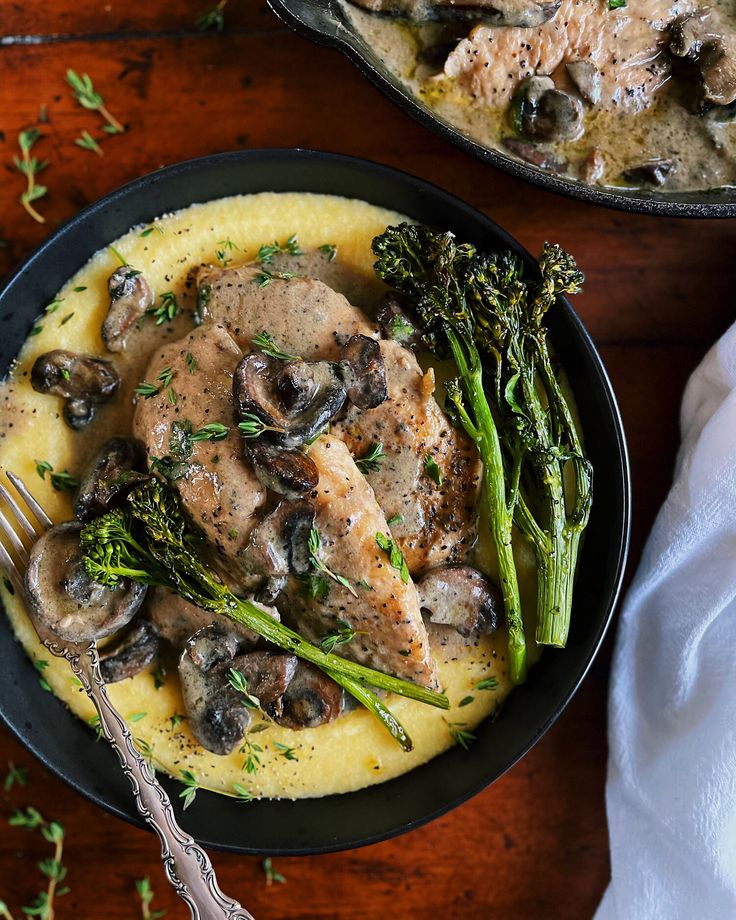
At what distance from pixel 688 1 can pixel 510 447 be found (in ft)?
5.74

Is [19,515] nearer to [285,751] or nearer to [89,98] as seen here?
[285,751]

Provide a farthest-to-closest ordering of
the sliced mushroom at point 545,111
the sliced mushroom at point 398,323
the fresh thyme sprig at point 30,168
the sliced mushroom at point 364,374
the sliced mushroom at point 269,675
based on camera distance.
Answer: the fresh thyme sprig at point 30,168 < the sliced mushroom at point 545,111 < the sliced mushroom at point 398,323 < the sliced mushroom at point 269,675 < the sliced mushroom at point 364,374

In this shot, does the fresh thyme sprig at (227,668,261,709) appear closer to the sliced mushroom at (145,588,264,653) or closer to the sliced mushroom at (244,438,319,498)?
the sliced mushroom at (145,588,264,653)

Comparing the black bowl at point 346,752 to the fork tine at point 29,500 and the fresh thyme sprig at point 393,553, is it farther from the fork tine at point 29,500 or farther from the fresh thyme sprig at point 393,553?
the fresh thyme sprig at point 393,553

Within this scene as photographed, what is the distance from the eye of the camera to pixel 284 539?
9.16 ft

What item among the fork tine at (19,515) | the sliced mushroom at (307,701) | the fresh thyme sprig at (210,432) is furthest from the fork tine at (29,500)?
the sliced mushroom at (307,701)

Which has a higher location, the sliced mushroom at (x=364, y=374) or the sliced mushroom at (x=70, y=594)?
the sliced mushroom at (x=364, y=374)

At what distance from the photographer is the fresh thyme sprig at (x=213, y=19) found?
345 cm

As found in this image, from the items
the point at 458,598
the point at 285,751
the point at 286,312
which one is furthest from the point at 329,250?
the point at 285,751

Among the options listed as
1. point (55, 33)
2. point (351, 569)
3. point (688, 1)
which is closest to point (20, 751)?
point (351, 569)

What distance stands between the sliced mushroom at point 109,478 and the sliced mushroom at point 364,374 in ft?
→ 2.44

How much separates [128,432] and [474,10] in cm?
190

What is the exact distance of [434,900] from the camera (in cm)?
351

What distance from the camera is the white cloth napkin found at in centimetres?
316
